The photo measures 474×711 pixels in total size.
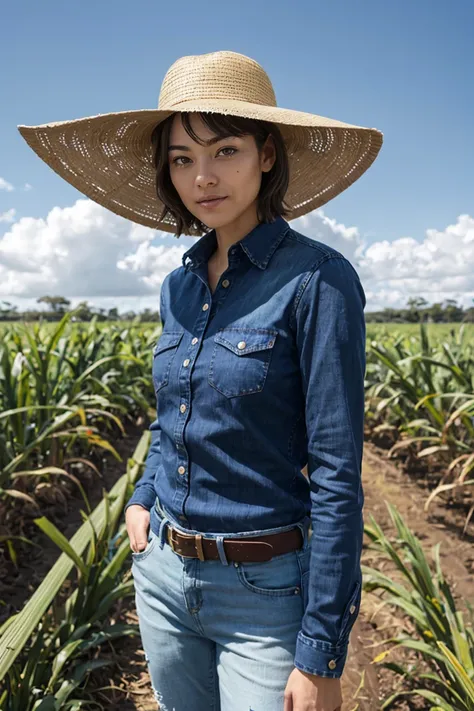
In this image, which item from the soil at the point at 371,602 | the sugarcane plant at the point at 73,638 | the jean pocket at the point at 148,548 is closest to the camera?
the jean pocket at the point at 148,548

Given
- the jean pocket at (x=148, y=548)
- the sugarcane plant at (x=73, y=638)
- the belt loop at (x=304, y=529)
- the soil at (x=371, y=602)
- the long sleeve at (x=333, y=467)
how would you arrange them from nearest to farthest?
the long sleeve at (x=333, y=467) < the belt loop at (x=304, y=529) < the jean pocket at (x=148, y=548) < the sugarcane plant at (x=73, y=638) < the soil at (x=371, y=602)

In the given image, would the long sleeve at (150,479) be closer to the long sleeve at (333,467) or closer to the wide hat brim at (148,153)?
the wide hat brim at (148,153)

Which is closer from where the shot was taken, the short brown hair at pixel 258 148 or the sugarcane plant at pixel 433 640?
the short brown hair at pixel 258 148

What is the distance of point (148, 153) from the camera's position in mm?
1141

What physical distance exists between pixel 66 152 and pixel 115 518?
116cm

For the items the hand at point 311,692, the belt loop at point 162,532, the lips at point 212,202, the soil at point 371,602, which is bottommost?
the soil at point 371,602

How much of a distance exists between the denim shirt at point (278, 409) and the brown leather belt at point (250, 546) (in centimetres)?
2

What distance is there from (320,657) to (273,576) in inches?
4.6

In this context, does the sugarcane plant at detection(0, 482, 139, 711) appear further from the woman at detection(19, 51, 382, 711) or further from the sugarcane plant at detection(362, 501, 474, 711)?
the sugarcane plant at detection(362, 501, 474, 711)

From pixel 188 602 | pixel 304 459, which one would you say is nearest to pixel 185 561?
pixel 188 602

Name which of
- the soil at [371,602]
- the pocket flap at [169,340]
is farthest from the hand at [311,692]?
the soil at [371,602]

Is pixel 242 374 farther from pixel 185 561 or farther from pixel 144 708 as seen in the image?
pixel 144 708

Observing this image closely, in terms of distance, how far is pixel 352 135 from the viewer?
979mm

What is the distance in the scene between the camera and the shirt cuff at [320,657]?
746 mm
